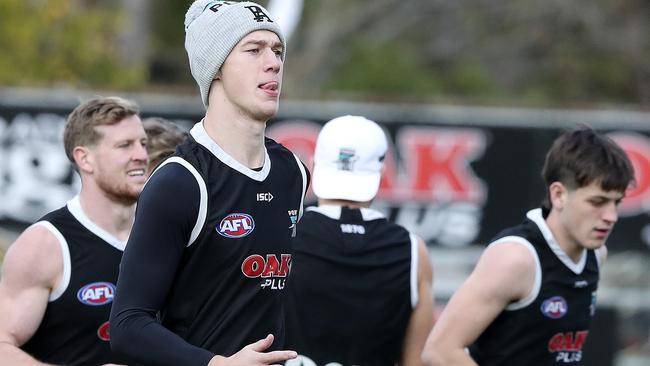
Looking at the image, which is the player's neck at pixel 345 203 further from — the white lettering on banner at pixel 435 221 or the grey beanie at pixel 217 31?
the white lettering on banner at pixel 435 221

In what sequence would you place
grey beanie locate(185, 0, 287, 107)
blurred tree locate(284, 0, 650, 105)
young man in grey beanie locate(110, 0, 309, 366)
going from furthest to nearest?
blurred tree locate(284, 0, 650, 105) → grey beanie locate(185, 0, 287, 107) → young man in grey beanie locate(110, 0, 309, 366)

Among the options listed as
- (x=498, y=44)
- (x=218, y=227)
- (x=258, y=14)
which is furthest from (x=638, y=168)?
(x=498, y=44)

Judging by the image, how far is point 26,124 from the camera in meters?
10.6

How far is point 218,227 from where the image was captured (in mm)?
3773

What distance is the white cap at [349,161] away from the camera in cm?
549

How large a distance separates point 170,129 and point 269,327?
6.73 ft

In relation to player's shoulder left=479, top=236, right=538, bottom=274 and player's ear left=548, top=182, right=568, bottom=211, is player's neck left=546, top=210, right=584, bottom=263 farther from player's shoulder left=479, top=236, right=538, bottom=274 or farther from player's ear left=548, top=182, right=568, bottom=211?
player's shoulder left=479, top=236, right=538, bottom=274

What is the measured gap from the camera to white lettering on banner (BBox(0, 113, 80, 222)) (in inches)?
411

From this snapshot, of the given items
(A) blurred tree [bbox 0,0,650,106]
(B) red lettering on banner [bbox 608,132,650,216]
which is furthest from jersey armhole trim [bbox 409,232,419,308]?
(A) blurred tree [bbox 0,0,650,106]

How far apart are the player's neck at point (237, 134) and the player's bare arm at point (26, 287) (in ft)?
4.10

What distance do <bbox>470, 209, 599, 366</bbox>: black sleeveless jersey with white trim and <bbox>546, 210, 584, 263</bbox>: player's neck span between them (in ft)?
0.10

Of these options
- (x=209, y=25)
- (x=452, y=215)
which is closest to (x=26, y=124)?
(x=452, y=215)

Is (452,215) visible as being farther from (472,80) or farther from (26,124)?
(472,80)

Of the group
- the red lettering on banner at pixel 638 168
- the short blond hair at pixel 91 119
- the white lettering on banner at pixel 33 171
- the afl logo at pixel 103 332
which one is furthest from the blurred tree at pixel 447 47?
the afl logo at pixel 103 332
